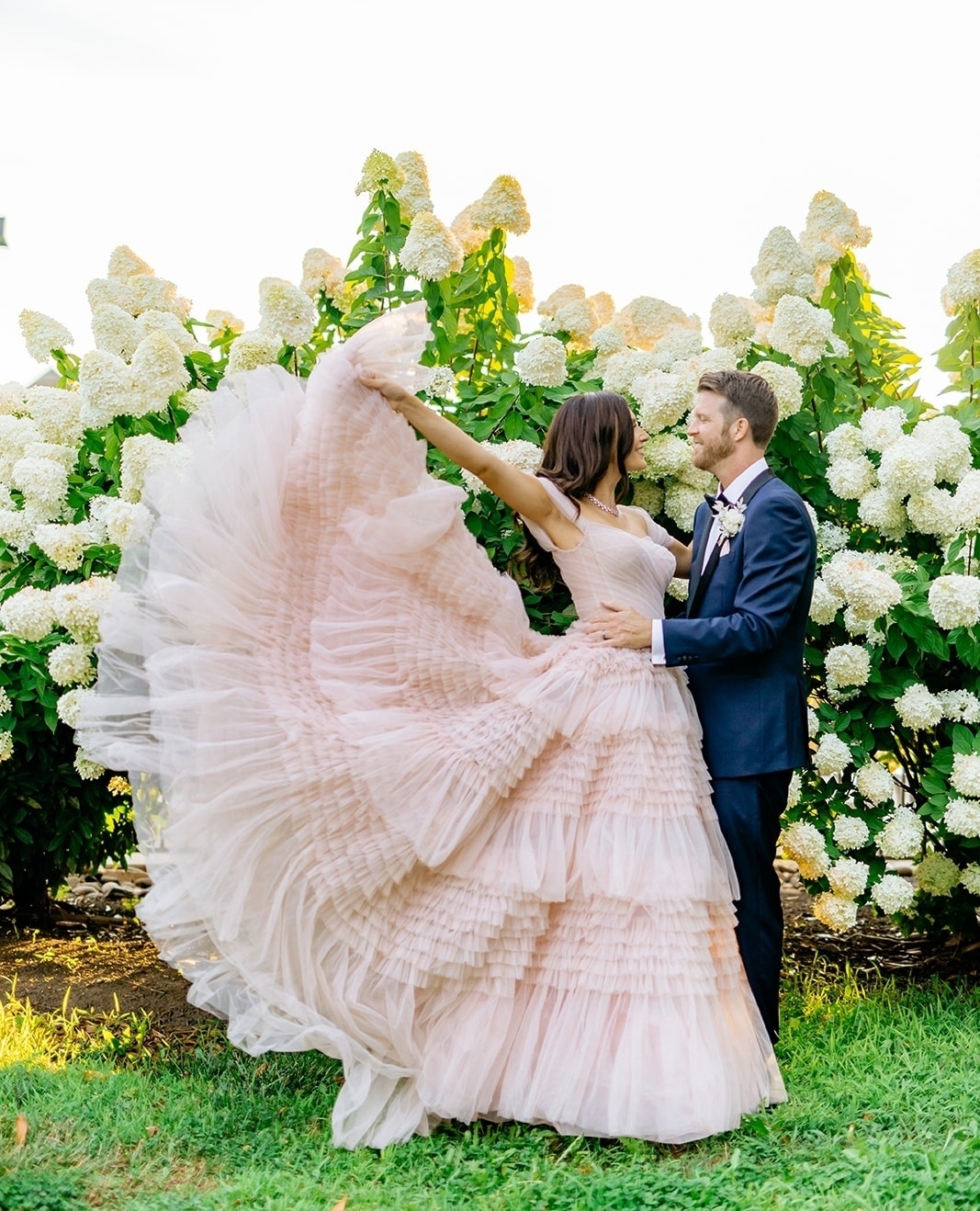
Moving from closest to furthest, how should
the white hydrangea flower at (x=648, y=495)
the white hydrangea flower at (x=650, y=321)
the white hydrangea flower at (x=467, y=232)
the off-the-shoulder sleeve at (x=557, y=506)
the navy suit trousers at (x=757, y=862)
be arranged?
the navy suit trousers at (x=757, y=862) → the off-the-shoulder sleeve at (x=557, y=506) → the white hydrangea flower at (x=648, y=495) → the white hydrangea flower at (x=467, y=232) → the white hydrangea flower at (x=650, y=321)

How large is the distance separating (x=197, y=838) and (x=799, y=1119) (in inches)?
78.7

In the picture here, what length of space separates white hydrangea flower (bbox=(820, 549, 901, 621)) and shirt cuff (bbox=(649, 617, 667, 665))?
0.90 m

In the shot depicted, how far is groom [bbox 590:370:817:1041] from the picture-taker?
377cm

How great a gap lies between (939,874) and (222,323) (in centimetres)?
396

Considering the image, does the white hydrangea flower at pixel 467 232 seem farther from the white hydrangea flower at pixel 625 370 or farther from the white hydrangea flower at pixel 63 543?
the white hydrangea flower at pixel 63 543

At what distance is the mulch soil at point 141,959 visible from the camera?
492cm

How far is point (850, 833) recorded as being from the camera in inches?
173

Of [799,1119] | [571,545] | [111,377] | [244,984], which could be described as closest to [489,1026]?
[244,984]

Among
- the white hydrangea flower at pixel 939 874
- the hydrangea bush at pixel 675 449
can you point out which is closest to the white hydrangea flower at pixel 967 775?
the hydrangea bush at pixel 675 449

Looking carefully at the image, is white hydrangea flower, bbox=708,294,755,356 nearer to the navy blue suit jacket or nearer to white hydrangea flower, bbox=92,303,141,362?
the navy blue suit jacket

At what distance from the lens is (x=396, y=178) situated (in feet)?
16.5

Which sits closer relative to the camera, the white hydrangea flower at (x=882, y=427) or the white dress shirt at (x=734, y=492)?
the white dress shirt at (x=734, y=492)

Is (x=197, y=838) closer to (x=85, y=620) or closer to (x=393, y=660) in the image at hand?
(x=393, y=660)

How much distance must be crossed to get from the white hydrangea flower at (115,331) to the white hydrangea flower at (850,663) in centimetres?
306
